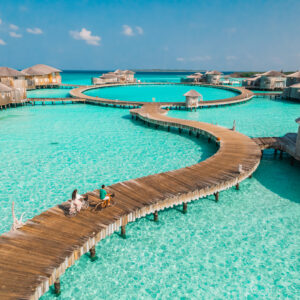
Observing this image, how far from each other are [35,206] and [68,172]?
153 inches

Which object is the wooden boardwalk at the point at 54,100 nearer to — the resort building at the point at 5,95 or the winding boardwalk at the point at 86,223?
the resort building at the point at 5,95

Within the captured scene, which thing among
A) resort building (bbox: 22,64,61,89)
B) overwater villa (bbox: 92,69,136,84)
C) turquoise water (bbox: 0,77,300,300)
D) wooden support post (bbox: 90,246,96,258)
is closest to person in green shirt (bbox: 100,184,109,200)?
turquoise water (bbox: 0,77,300,300)

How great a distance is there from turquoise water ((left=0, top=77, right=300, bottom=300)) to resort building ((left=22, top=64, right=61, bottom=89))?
42.3 m

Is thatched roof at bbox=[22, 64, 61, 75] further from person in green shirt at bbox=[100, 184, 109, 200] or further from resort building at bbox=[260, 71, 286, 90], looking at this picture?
person in green shirt at bbox=[100, 184, 109, 200]

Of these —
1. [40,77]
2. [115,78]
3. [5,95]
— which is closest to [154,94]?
[115,78]

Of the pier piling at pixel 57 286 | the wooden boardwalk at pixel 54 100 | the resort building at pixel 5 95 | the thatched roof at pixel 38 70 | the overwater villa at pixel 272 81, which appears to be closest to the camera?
the pier piling at pixel 57 286

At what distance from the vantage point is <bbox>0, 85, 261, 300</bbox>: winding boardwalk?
22.0 feet

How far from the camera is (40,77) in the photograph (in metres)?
62.8

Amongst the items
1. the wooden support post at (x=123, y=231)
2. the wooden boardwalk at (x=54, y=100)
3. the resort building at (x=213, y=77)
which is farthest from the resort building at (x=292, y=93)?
the wooden support post at (x=123, y=231)

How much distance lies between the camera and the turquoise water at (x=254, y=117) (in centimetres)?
2561

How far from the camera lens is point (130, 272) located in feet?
27.6

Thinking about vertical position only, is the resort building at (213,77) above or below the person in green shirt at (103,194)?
above

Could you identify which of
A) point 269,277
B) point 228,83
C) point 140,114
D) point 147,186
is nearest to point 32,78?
point 140,114

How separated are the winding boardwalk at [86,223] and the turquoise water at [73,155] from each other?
2.91m
